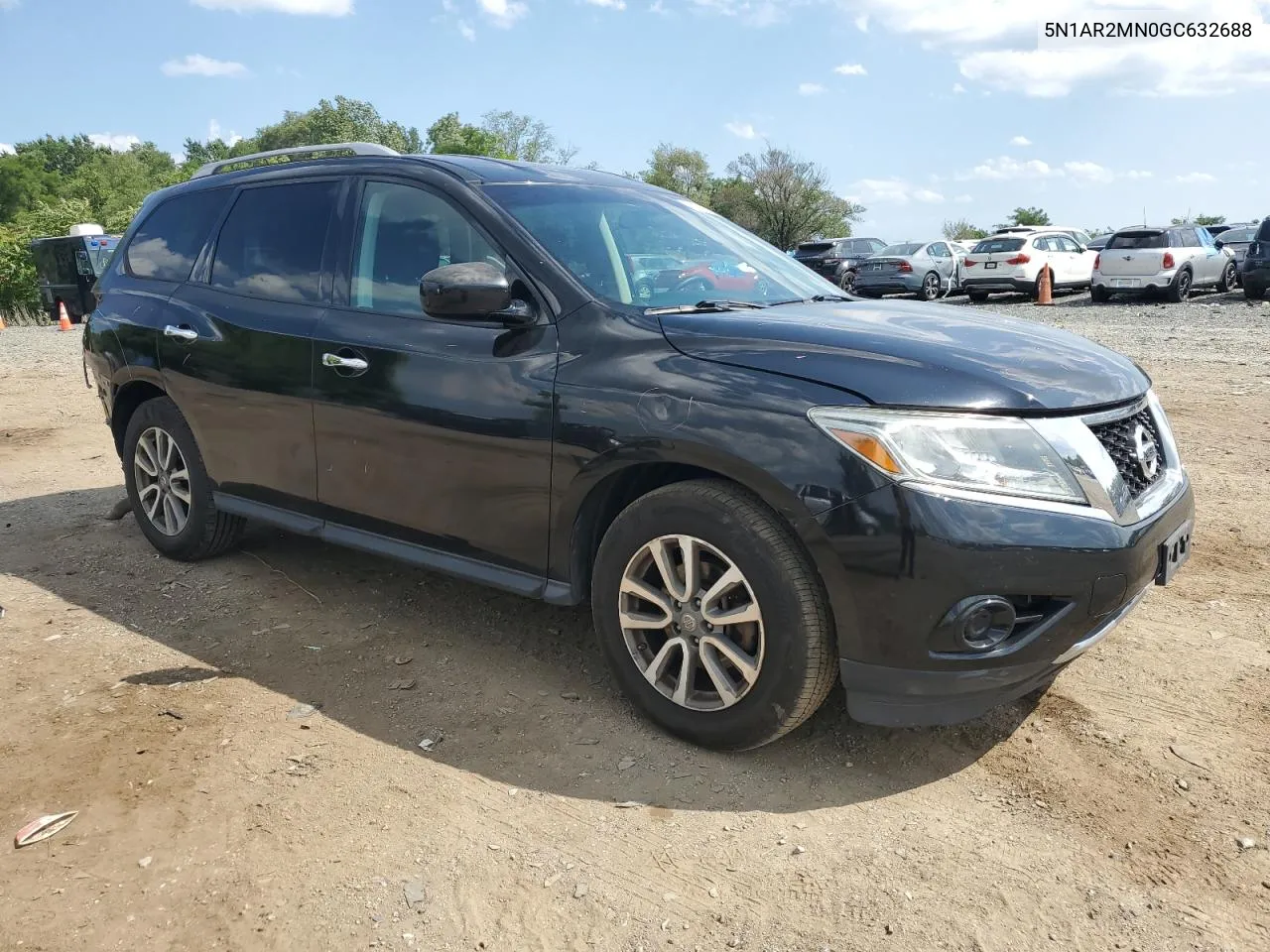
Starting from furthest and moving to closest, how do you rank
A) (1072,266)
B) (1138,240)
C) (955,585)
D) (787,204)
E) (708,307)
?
(787,204) → (1072,266) → (1138,240) → (708,307) → (955,585)

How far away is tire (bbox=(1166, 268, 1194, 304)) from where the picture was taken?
19.8m

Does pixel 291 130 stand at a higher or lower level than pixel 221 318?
higher

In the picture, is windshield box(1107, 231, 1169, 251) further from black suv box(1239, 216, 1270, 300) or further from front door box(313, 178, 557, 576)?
front door box(313, 178, 557, 576)

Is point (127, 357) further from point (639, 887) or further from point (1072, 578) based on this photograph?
point (1072, 578)

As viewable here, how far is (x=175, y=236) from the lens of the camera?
4.95m

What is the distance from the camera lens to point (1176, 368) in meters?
10.4

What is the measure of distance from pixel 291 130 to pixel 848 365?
9274cm

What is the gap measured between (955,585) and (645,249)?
1.78m

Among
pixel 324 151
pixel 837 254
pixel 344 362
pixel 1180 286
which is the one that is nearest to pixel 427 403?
pixel 344 362

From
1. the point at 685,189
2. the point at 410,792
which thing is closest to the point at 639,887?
the point at 410,792

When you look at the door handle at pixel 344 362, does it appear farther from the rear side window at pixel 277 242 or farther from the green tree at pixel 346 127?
the green tree at pixel 346 127

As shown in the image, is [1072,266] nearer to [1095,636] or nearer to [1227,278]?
[1227,278]

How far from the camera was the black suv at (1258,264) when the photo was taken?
18672 mm

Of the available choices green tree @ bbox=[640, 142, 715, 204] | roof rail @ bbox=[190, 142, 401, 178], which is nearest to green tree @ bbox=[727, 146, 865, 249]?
green tree @ bbox=[640, 142, 715, 204]
